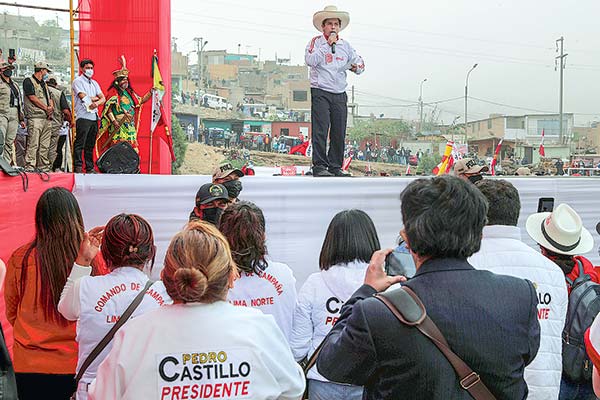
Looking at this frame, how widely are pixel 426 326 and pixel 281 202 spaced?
3.87 meters

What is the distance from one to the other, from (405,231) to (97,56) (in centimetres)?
687

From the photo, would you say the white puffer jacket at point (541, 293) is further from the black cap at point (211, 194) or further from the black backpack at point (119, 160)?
the black backpack at point (119, 160)

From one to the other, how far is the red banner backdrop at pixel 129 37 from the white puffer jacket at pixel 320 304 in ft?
17.0

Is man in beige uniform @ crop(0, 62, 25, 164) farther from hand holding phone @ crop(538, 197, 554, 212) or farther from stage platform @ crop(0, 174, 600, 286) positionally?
hand holding phone @ crop(538, 197, 554, 212)

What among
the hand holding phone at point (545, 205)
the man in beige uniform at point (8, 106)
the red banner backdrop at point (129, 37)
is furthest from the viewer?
the man in beige uniform at point (8, 106)

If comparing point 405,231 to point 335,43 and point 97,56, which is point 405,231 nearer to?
point 335,43

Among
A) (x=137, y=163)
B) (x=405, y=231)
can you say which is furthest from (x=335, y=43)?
(x=405, y=231)

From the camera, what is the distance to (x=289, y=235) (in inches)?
217

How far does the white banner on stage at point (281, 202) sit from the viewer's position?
16.9 ft

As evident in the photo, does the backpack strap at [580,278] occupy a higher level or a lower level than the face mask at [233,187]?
lower

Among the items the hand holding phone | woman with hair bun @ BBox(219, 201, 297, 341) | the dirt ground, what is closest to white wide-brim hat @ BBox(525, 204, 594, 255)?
woman with hair bun @ BBox(219, 201, 297, 341)

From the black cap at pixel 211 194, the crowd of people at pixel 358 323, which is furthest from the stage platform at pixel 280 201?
the crowd of people at pixel 358 323

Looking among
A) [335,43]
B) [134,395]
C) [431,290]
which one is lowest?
[134,395]

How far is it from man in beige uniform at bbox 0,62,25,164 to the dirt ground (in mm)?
4904
